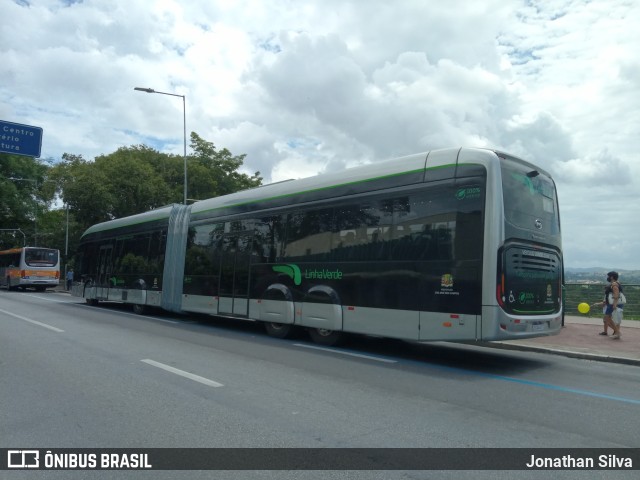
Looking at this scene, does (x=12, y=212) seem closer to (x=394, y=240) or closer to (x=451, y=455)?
(x=394, y=240)

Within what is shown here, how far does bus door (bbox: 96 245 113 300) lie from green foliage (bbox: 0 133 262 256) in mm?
11253

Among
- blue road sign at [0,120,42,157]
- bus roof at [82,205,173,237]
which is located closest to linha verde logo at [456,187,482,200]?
bus roof at [82,205,173,237]

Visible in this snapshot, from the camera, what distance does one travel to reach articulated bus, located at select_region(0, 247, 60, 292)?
36625 mm

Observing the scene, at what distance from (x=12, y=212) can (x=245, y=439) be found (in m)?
53.4

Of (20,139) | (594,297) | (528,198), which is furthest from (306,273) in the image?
(20,139)

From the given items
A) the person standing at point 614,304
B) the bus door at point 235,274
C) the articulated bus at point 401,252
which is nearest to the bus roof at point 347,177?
the articulated bus at point 401,252

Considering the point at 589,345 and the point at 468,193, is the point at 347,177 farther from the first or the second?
the point at 589,345

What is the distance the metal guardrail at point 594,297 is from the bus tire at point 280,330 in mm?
11123

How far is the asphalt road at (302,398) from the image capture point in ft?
16.3

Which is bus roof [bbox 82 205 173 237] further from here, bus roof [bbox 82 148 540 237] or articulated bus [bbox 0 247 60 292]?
articulated bus [bbox 0 247 60 292]

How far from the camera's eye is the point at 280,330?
11938mm

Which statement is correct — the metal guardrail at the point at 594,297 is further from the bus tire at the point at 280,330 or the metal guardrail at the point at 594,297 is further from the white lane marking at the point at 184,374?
the white lane marking at the point at 184,374

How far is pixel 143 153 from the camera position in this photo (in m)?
38.4

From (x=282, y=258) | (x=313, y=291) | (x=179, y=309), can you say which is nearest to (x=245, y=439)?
(x=313, y=291)
